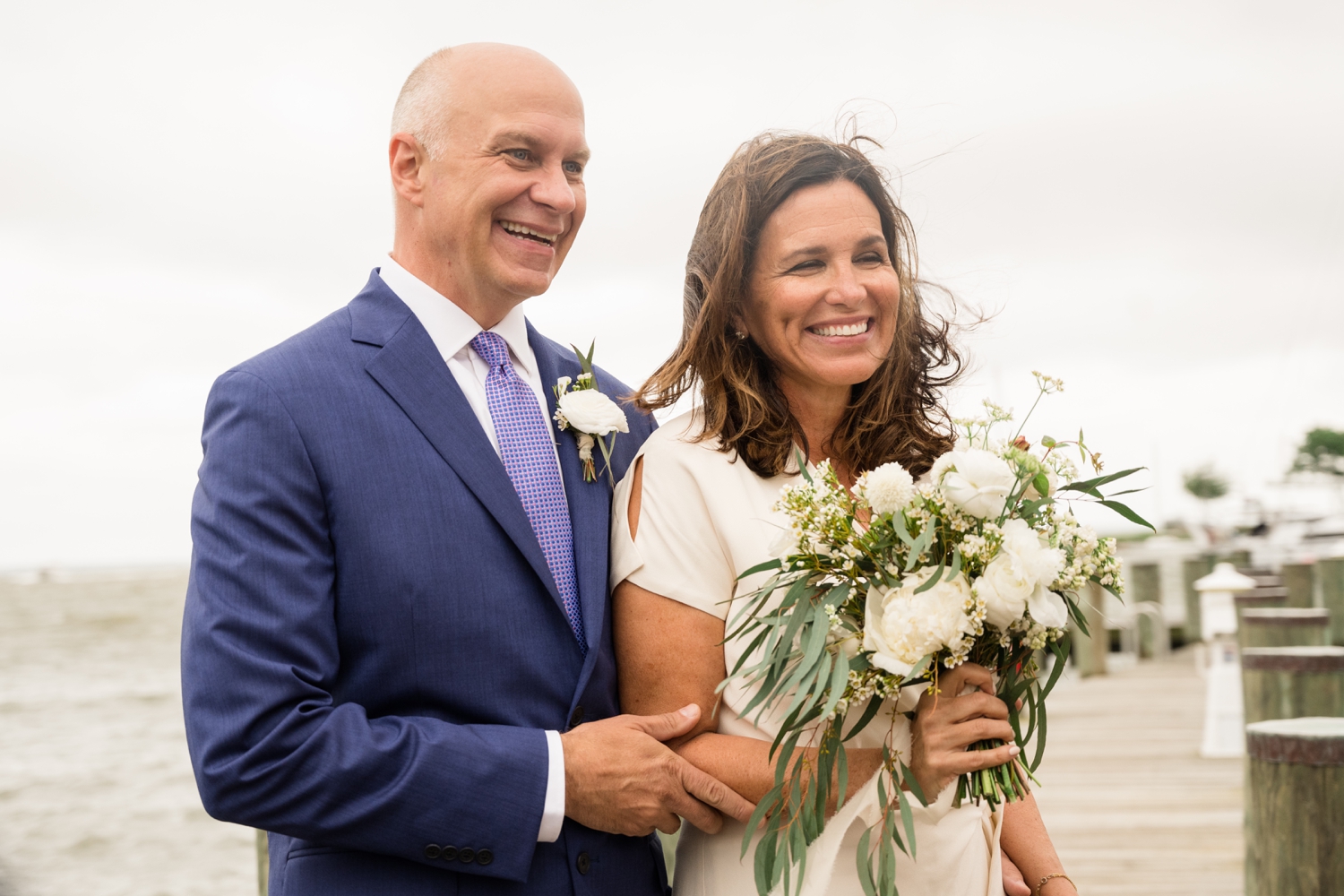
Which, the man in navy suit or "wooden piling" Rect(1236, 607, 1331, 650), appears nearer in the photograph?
the man in navy suit

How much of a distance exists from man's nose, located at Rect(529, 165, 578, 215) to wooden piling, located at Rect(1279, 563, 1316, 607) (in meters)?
9.74

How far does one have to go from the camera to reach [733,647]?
2.45 meters

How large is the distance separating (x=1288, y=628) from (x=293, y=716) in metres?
6.38

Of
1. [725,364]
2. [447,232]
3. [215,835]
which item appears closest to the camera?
[447,232]

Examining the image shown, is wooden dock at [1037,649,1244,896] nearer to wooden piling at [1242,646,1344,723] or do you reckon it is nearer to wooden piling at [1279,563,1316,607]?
wooden piling at [1242,646,1344,723]

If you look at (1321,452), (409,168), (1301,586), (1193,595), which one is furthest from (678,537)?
(1321,452)

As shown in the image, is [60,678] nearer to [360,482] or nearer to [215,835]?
[215,835]


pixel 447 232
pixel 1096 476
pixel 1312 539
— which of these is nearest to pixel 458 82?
pixel 447 232

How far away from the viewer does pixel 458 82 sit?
2.62 meters

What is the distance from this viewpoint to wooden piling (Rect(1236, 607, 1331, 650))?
669cm

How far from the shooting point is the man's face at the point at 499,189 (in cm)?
256

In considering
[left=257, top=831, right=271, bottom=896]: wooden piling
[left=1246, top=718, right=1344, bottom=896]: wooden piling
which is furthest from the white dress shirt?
[left=257, top=831, right=271, bottom=896]: wooden piling

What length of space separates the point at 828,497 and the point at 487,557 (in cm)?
69

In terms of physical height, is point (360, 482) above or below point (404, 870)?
above
